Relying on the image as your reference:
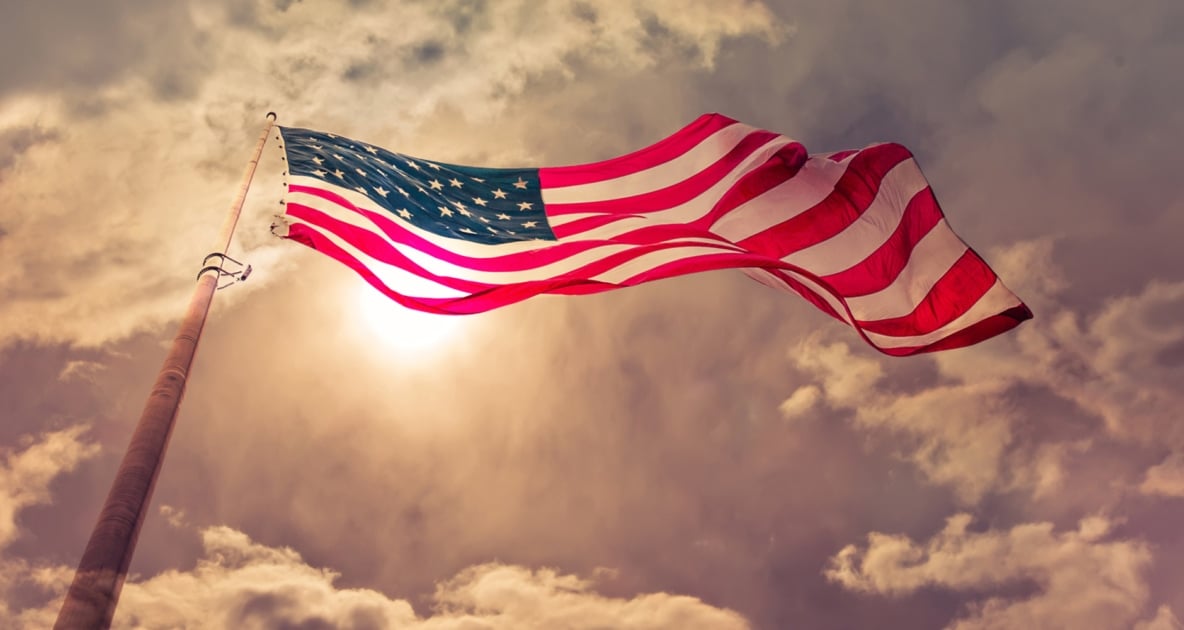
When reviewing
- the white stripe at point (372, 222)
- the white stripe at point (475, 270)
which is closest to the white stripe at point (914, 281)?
the white stripe at point (475, 270)

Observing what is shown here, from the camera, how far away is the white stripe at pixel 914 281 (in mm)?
19141

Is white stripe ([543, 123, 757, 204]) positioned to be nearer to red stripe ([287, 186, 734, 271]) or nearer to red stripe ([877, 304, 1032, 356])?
red stripe ([287, 186, 734, 271])

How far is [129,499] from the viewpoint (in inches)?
440

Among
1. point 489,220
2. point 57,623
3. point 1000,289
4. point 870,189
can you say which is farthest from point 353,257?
point 1000,289

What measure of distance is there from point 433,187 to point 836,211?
27.2 feet

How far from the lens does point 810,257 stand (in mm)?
19859

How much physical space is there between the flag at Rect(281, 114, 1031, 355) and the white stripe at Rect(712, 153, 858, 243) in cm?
3

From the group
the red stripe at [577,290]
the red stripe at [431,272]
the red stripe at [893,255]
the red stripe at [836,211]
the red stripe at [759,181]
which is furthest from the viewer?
the red stripe at [759,181]

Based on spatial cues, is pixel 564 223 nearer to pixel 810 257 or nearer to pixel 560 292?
pixel 560 292

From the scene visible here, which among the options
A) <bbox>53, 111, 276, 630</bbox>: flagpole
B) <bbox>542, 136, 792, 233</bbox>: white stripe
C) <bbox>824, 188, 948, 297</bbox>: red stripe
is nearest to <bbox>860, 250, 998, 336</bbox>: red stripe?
<bbox>824, 188, 948, 297</bbox>: red stripe

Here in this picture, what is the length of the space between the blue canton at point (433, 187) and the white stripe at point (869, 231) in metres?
5.39

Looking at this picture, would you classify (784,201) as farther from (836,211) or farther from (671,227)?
(671,227)

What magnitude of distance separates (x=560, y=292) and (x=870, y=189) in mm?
6918

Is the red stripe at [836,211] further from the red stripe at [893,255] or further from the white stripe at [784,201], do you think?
the red stripe at [893,255]
